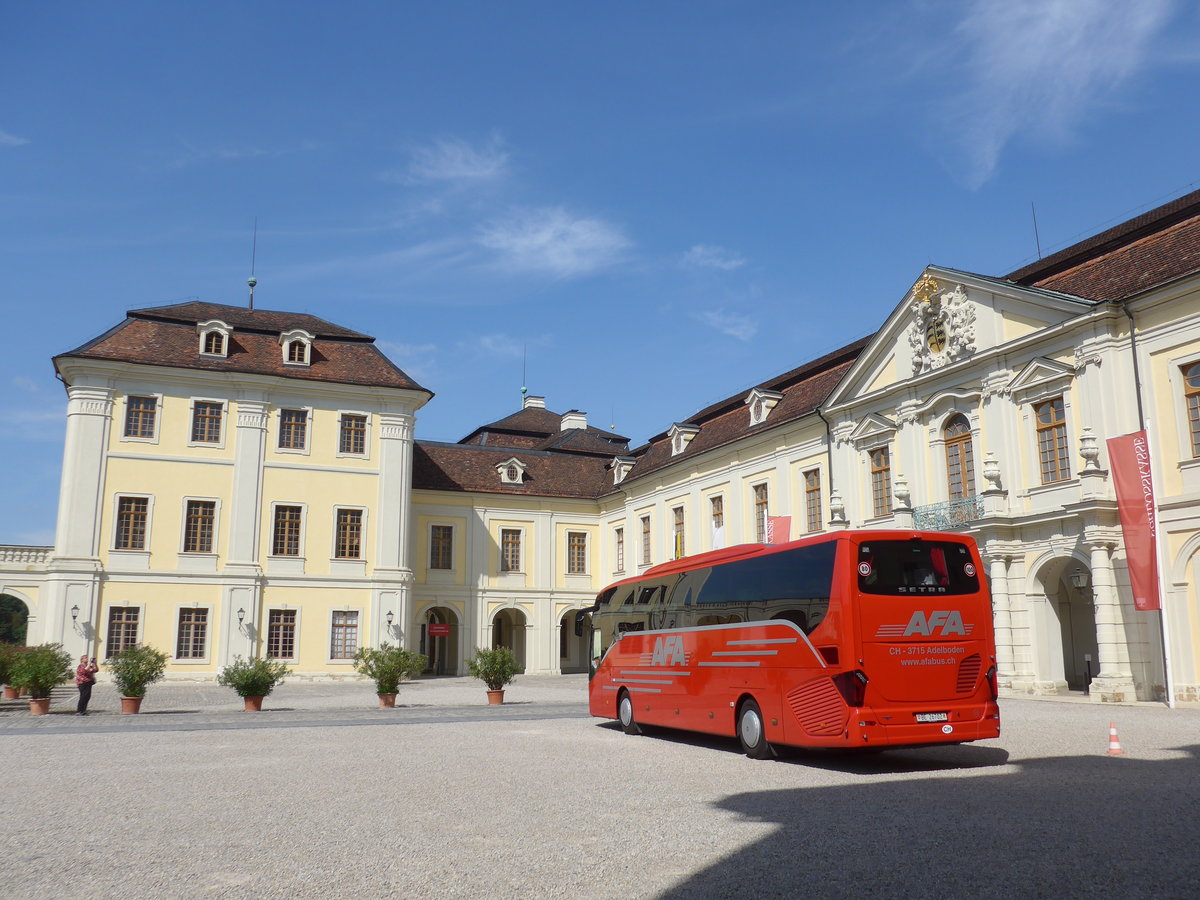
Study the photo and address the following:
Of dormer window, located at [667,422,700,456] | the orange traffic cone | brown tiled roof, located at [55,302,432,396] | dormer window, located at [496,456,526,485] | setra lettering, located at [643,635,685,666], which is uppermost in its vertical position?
brown tiled roof, located at [55,302,432,396]

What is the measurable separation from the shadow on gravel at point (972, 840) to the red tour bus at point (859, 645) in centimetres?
127

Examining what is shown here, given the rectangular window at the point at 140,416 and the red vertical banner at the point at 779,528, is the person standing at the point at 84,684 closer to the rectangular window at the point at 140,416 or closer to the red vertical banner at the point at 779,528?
the rectangular window at the point at 140,416

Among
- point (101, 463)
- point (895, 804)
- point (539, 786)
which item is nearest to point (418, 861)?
point (539, 786)

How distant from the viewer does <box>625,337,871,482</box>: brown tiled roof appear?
34469 mm

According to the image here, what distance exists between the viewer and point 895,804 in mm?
9164

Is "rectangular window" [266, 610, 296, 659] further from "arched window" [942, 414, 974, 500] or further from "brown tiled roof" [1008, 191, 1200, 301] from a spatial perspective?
"brown tiled roof" [1008, 191, 1200, 301]

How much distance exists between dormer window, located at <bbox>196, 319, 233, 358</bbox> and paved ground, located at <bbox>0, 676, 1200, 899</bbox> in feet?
85.0

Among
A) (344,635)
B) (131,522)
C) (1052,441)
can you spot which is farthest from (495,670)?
(131,522)

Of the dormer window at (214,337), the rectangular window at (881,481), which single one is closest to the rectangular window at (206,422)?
the dormer window at (214,337)

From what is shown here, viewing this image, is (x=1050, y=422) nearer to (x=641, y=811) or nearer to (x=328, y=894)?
(x=641, y=811)

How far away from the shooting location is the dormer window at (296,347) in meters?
40.4

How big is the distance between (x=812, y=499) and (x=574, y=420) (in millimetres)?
27856

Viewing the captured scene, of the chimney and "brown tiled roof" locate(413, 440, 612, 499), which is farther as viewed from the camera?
the chimney

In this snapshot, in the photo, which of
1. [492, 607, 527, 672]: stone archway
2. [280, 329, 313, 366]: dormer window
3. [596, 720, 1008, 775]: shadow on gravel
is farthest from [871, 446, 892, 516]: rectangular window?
[280, 329, 313, 366]: dormer window
